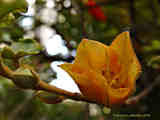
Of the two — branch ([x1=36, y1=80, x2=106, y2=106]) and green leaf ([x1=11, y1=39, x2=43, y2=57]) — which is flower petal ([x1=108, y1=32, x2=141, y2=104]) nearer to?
branch ([x1=36, y1=80, x2=106, y2=106])

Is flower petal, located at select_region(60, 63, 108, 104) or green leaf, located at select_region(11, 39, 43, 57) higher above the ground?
green leaf, located at select_region(11, 39, 43, 57)

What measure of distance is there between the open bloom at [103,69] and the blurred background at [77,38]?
118 mm

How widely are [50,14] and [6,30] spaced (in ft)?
0.81

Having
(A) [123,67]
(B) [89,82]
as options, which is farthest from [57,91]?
(A) [123,67]

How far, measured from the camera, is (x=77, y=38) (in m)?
1.23

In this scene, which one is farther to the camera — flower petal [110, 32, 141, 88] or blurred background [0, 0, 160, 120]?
blurred background [0, 0, 160, 120]

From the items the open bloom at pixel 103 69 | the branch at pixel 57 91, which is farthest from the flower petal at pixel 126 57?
the branch at pixel 57 91

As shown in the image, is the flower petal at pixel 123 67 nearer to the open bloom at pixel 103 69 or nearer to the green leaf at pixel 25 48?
the open bloom at pixel 103 69

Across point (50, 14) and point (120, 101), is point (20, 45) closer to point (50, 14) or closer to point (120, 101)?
point (120, 101)

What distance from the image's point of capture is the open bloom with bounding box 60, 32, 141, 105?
0.63 m

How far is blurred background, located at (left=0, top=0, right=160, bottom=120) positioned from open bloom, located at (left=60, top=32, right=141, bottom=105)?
118 mm

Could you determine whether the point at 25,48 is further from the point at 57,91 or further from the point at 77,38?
the point at 77,38

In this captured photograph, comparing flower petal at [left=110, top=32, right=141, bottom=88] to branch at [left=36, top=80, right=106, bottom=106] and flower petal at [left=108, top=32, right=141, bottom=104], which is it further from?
branch at [left=36, top=80, right=106, bottom=106]

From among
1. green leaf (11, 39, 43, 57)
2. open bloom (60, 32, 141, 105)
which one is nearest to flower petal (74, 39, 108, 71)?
open bloom (60, 32, 141, 105)
